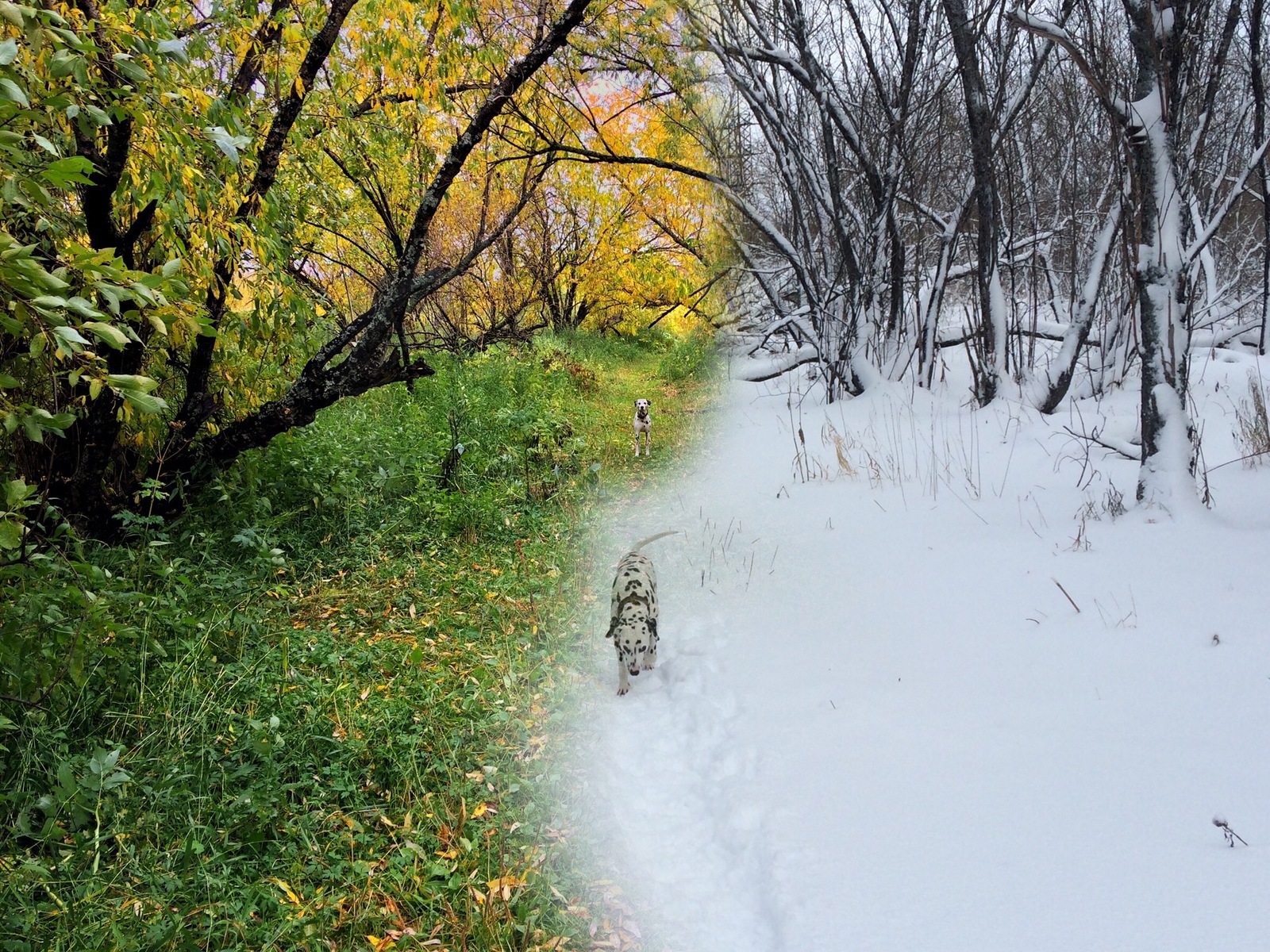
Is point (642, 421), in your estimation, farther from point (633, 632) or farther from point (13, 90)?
point (13, 90)

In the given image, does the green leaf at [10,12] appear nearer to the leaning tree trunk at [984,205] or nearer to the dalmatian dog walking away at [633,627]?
the dalmatian dog walking away at [633,627]

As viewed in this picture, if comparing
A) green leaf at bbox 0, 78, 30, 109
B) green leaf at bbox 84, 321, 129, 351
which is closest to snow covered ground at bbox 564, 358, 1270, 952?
green leaf at bbox 84, 321, 129, 351

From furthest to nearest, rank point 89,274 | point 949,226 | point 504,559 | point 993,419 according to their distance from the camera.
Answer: point 949,226, point 993,419, point 504,559, point 89,274

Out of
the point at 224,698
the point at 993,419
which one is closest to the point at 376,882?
the point at 224,698

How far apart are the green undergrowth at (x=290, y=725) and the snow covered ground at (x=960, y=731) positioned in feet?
1.52

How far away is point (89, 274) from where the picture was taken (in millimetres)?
1811

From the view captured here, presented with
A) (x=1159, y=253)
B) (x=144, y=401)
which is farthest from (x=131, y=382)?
(x=1159, y=253)

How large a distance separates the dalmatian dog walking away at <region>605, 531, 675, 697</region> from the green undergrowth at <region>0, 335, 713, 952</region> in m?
0.40

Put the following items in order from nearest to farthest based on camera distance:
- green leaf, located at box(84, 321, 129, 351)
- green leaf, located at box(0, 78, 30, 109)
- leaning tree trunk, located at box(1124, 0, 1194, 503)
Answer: green leaf, located at box(0, 78, 30, 109) < green leaf, located at box(84, 321, 129, 351) < leaning tree trunk, located at box(1124, 0, 1194, 503)

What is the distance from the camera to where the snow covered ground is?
2.11 metres

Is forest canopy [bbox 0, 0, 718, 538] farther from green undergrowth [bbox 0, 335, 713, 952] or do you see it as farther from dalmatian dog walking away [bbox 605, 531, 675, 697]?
dalmatian dog walking away [bbox 605, 531, 675, 697]

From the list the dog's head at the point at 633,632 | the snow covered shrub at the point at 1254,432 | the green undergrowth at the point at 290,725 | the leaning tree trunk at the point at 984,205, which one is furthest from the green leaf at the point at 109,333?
the leaning tree trunk at the point at 984,205

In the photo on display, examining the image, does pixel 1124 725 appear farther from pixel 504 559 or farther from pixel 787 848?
pixel 504 559

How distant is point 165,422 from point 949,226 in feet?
27.6
